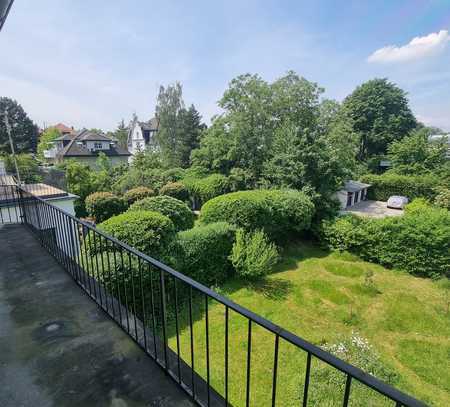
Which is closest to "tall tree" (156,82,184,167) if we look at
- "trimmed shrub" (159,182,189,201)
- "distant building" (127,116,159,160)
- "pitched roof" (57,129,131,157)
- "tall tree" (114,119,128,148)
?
"pitched roof" (57,129,131,157)

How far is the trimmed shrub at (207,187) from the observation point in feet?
49.2

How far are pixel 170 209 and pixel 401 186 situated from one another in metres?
18.8

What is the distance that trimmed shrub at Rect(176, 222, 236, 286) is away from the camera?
21.1 ft

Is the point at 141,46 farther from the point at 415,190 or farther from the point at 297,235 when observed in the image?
the point at 415,190

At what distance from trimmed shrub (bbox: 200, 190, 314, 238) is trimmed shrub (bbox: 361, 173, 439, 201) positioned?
12959 millimetres

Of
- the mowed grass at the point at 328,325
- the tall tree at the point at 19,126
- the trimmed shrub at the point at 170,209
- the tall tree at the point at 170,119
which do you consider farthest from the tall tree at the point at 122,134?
the mowed grass at the point at 328,325

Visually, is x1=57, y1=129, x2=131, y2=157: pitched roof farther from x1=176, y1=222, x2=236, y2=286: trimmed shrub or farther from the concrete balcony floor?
the concrete balcony floor

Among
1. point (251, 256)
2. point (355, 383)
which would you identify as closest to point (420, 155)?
point (251, 256)

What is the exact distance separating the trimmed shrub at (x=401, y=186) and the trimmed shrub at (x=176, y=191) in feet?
49.8

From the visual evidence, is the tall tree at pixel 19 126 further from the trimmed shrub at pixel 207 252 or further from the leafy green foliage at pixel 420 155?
the leafy green foliage at pixel 420 155

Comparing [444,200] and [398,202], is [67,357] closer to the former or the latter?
[444,200]

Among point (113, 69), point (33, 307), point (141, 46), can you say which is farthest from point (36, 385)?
point (113, 69)

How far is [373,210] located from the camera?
1725cm

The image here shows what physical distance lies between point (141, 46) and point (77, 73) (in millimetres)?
1921
